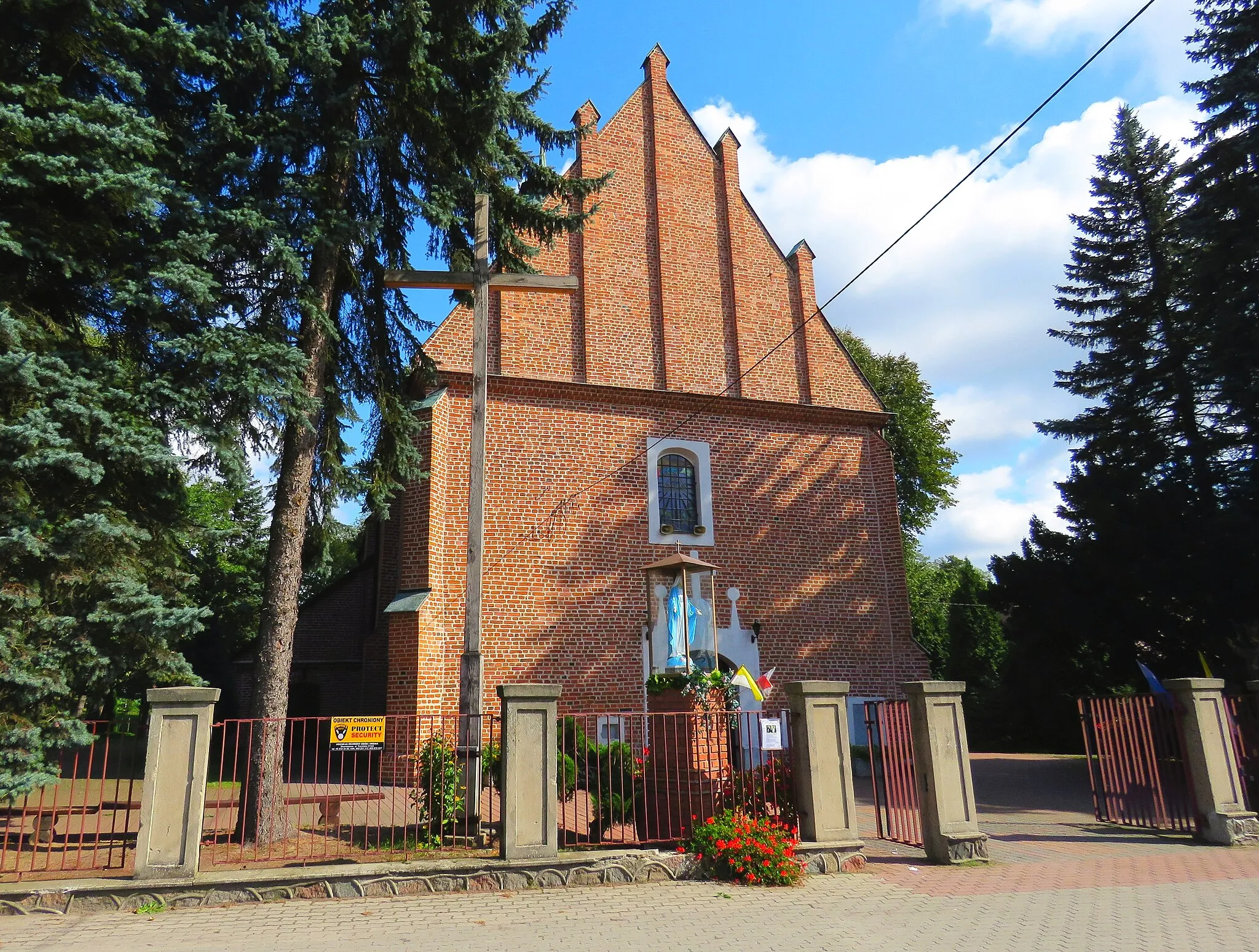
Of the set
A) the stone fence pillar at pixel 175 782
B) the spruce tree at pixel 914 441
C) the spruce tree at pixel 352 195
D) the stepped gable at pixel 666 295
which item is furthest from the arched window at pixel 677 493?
the spruce tree at pixel 914 441

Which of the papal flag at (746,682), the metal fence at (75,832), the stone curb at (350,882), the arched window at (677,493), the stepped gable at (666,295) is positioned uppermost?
the stepped gable at (666,295)

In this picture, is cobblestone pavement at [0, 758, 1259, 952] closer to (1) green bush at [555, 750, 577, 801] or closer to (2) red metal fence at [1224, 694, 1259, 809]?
(1) green bush at [555, 750, 577, 801]

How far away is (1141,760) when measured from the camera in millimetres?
9734

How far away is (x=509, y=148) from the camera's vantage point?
10625mm

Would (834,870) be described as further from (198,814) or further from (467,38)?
(467,38)

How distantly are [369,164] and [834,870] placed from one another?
981 centimetres

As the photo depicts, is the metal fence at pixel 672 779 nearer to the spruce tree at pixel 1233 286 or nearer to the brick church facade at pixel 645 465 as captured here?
the brick church facade at pixel 645 465

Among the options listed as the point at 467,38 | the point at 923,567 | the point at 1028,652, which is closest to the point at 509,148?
the point at 467,38

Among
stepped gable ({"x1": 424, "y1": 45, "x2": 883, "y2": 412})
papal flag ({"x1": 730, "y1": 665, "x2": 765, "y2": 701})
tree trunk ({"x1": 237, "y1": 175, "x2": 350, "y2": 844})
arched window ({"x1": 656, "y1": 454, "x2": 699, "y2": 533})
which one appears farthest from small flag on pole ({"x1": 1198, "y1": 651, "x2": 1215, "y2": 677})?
tree trunk ({"x1": 237, "y1": 175, "x2": 350, "y2": 844})

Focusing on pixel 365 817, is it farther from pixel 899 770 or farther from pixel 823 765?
pixel 899 770

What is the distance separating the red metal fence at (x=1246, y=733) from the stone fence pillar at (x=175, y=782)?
10.7m

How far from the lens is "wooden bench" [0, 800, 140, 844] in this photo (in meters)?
6.39

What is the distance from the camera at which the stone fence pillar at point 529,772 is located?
22.7 feet

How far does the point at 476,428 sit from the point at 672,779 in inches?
169
